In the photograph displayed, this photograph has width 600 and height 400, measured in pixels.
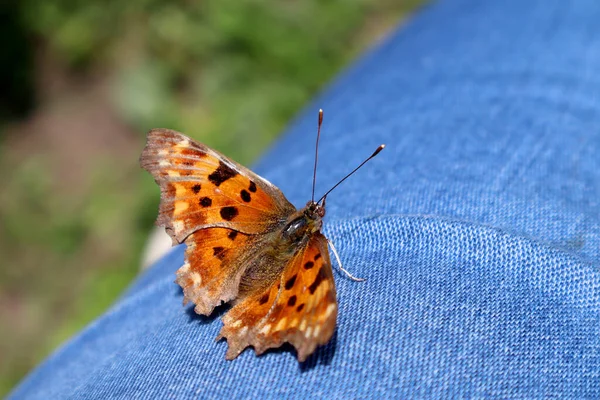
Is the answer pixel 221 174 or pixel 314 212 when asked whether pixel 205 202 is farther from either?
pixel 314 212

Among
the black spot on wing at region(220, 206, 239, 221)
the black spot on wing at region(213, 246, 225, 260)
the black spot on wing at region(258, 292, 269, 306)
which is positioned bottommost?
the black spot on wing at region(258, 292, 269, 306)

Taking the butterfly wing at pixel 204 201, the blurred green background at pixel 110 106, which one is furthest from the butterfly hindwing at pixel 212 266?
the blurred green background at pixel 110 106

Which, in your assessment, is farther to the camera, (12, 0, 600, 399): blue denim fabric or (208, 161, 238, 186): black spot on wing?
(208, 161, 238, 186): black spot on wing

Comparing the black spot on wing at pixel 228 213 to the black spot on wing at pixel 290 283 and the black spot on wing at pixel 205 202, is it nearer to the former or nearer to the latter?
the black spot on wing at pixel 205 202

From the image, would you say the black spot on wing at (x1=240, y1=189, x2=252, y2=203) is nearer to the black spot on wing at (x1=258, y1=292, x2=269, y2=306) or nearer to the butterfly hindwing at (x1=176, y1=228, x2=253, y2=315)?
the butterfly hindwing at (x1=176, y1=228, x2=253, y2=315)

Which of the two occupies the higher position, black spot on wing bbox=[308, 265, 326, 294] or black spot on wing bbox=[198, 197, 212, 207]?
black spot on wing bbox=[198, 197, 212, 207]

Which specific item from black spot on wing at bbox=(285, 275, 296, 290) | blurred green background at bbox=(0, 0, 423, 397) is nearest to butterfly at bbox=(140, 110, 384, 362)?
black spot on wing at bbox=(285, 275, 296, 290)
